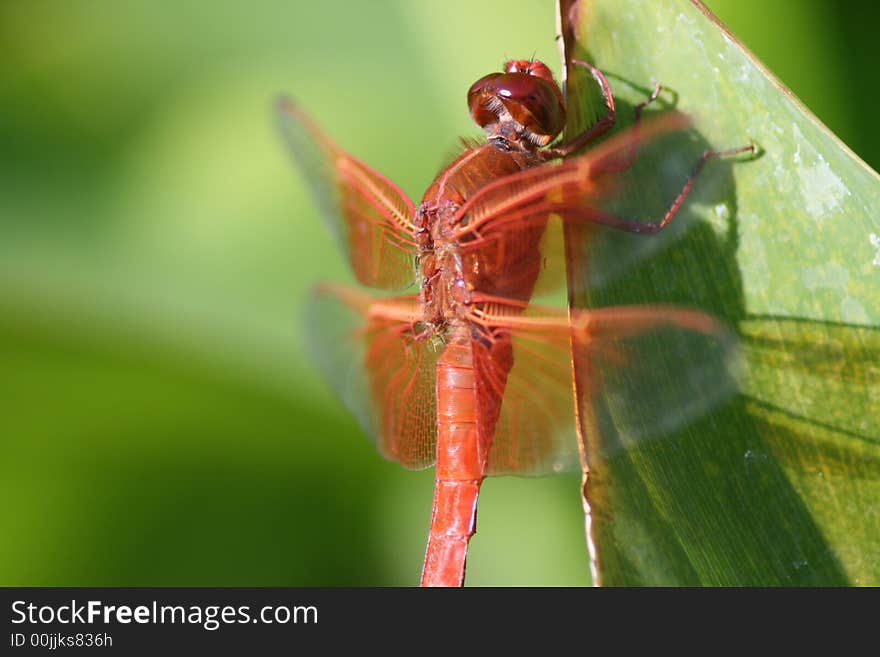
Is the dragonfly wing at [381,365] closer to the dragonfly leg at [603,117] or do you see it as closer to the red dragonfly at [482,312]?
the red dragonfly at [482,312]

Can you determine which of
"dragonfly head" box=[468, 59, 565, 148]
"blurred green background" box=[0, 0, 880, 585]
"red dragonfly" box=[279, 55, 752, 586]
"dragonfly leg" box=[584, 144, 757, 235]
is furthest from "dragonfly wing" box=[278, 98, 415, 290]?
"dragonfly leg" box=[584, 144, 757, 235]

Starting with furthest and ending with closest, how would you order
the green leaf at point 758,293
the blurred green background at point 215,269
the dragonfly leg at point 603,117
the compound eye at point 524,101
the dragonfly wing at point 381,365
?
1. the blurred green background at point 215,269
2. the dragonfly wing at point 381,365
3. the compound eye at point 524,101
4. the dragonfly leg at point 603,117
5. the green leaf at point 758,293

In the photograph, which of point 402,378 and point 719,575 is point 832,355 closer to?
point 719,575

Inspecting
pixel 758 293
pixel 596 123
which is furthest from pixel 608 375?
pixel 596 123

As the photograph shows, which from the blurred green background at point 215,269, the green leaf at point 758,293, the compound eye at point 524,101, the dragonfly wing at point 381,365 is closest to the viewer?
the green leaf at point 758,293

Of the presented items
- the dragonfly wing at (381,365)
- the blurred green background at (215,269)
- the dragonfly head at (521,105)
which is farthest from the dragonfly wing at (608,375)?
the blurred green background at (215,269)

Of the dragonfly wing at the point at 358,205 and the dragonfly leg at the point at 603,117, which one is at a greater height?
the dragonfly wing at the point at 358,205
